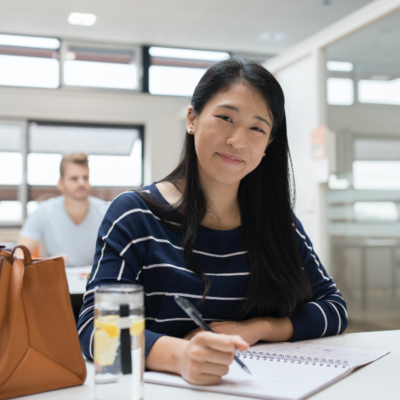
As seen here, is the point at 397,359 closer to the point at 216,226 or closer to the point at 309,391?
the point at 309,391

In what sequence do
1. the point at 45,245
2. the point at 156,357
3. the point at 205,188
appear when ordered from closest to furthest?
1. the point at 156,357
2. the point at 205,188
3. the point at 45,245

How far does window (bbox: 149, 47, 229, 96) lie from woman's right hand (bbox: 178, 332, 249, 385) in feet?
17.7

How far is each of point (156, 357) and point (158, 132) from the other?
523 cm

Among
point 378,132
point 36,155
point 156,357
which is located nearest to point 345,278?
Answer: point 378,132

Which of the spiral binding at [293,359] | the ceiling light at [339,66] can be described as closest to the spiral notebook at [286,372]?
the spiral binding at [293,359]

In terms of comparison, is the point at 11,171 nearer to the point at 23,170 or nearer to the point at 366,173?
the point at 23,170

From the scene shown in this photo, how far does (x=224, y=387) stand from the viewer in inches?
27.6

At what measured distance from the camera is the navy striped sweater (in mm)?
967

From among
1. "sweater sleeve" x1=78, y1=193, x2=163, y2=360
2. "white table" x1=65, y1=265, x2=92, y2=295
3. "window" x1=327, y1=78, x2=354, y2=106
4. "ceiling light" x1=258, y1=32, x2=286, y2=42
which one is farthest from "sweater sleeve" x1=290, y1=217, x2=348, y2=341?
"ceiling light" x1=258, y1=32, x2=286, y2=42

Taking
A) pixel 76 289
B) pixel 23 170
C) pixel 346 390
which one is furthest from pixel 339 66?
pixel 23 170

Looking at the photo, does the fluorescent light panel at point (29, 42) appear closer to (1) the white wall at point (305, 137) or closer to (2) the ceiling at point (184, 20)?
(2) the ceiling at point (184, 20)

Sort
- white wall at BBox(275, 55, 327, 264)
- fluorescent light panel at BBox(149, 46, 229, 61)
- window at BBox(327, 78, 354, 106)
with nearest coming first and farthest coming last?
window at BBox(327, 78, 354, 106)
white wall at BBox(275, 55, 327, 264)
fluorescent light panel at BBox(149, 46, 229, 61)

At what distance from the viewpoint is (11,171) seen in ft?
17.7

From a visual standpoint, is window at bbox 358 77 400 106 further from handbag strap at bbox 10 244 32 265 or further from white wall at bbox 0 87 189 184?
white wall at bbox 0 87 189 184
